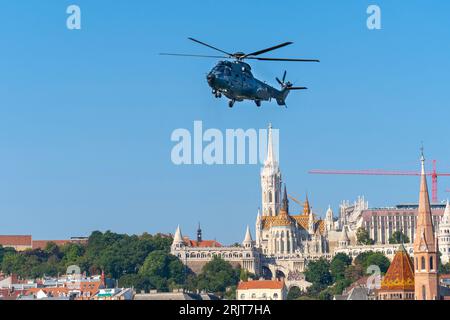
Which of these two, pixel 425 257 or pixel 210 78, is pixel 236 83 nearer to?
pixel 210 78

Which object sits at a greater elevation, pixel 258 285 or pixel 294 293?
pixel 258 285

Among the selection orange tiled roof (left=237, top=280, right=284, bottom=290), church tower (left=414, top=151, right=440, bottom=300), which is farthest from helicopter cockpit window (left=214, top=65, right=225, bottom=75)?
orange tiled roof (left=237, top=280, right=284, bottom=290)

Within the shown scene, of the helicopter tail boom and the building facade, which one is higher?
the helicopter tail boom

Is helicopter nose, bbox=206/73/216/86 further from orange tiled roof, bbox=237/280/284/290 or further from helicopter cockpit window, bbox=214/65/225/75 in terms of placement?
orange tiled roof, bbox=237/280/284/290

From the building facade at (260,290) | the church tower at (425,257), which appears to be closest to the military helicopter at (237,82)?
the church tower at (425,257)

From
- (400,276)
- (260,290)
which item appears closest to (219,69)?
(400,276)
